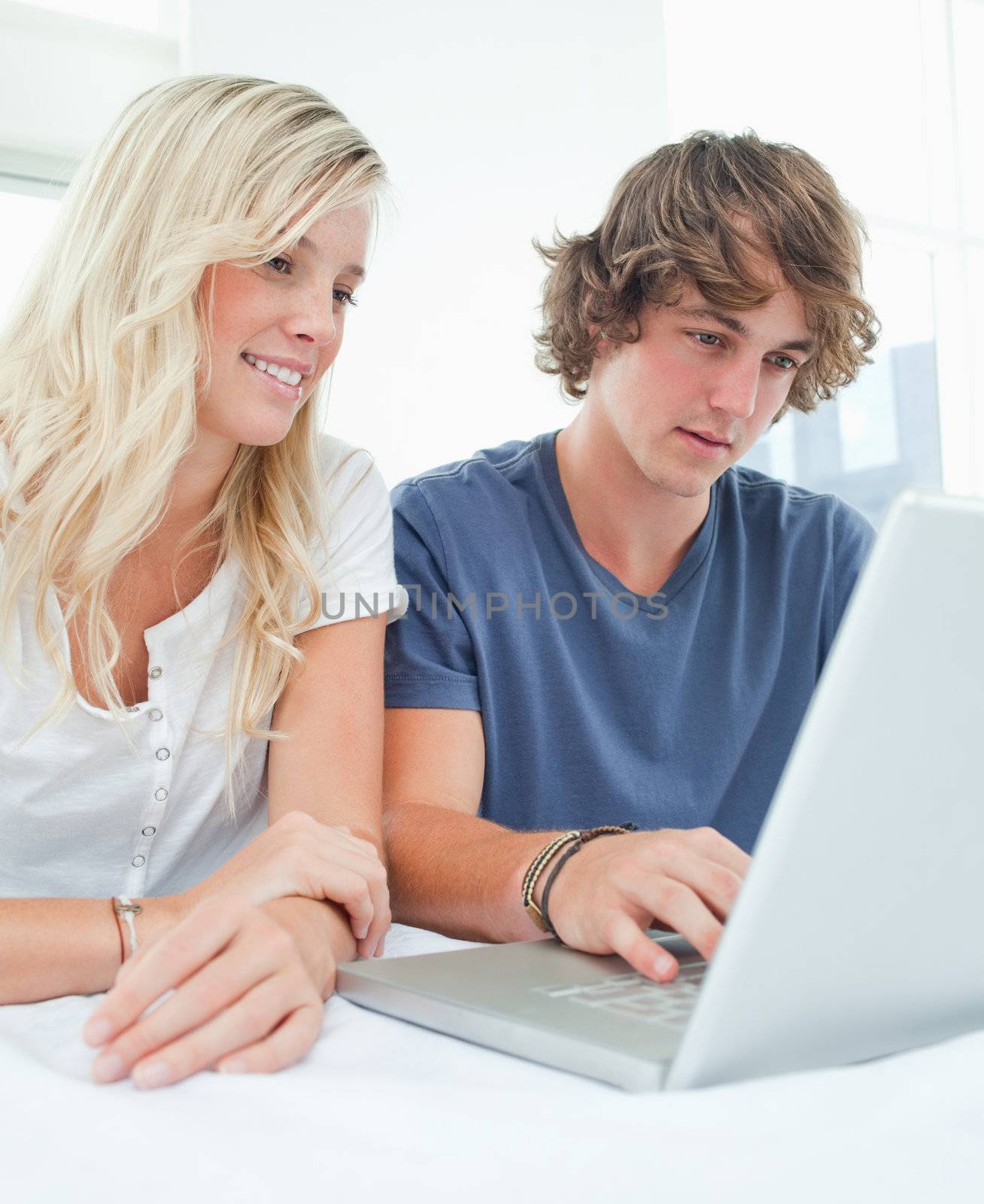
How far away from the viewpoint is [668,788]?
4.74ft

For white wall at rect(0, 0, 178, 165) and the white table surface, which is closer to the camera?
the white table surface

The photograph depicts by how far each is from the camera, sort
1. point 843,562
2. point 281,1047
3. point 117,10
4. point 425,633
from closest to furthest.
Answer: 1. point 281,1047
2. point 425,633
3. point 843,562
4. point 117,10

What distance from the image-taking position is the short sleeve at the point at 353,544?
3.98 feet

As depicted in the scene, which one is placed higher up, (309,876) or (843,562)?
(843,562)

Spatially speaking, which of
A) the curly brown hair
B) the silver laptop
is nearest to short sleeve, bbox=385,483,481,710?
the curly brown hair

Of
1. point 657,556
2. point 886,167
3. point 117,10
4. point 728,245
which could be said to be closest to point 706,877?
point 657,556

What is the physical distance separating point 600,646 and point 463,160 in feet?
9.28

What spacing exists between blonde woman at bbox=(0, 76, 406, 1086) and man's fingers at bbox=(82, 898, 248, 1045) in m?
0.41

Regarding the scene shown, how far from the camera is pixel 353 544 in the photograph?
1.28 m

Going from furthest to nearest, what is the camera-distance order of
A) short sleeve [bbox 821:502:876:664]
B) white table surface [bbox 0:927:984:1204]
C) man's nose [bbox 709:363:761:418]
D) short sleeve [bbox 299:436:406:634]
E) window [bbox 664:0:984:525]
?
window [bbox 664:0:984:525]
short sleeve [bbox 821:502:876:664]
man's nose [bbox 709:363:761:418]
short sleeve [bbox 299:436:406:634]
white table surface [bbox 0:927:984:1204]

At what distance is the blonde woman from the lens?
1.11m

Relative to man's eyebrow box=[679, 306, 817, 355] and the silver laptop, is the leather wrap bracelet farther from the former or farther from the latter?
man's eyebrow box=[679, 306, 817, 355]

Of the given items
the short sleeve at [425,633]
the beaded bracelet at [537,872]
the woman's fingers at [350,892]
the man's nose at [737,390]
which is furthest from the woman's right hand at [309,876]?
the man's nose at [737,390]

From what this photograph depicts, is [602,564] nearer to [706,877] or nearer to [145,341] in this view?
[145,341]
